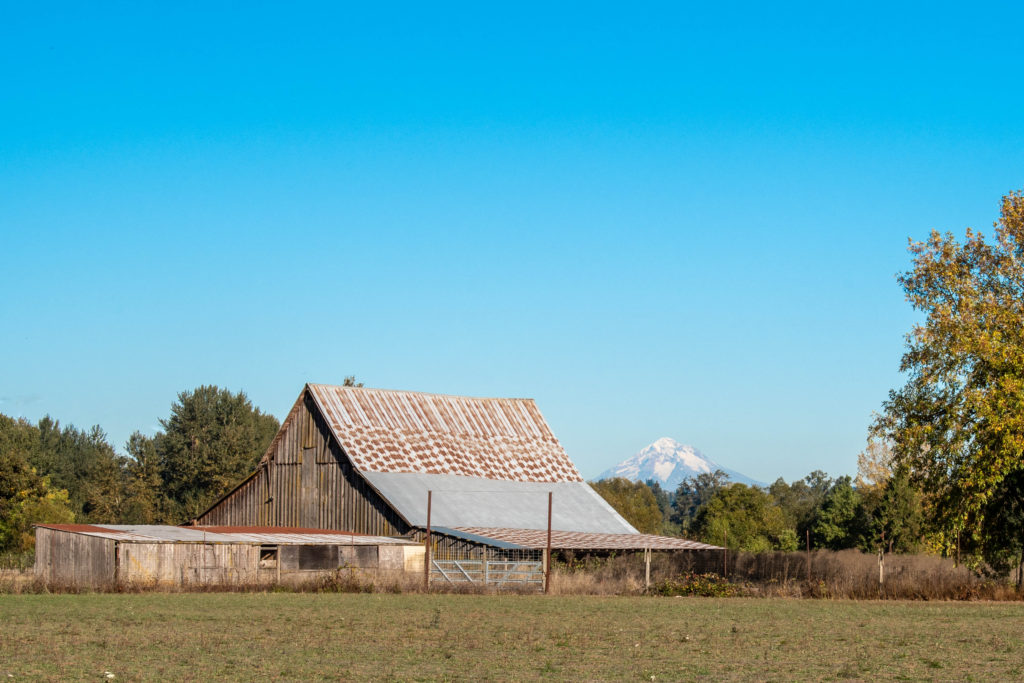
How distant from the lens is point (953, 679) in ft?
44.3

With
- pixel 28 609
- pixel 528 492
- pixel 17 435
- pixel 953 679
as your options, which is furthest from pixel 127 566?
pixel 17 435

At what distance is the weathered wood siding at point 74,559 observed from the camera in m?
33.8

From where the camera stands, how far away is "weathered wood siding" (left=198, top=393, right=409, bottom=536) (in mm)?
44469

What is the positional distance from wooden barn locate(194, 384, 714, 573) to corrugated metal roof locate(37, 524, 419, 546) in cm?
228

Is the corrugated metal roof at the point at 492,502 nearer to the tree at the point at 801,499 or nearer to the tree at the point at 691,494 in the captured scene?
the tree at the point at 801,499

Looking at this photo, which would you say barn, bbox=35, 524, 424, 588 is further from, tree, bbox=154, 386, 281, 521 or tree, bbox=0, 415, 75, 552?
tree, bbox=154, 386, 281, 521

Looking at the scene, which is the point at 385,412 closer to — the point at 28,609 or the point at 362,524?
the point at 362,524

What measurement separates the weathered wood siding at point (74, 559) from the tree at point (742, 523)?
5151 cm

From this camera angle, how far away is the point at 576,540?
43812mm

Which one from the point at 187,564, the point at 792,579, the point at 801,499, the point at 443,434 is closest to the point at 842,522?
the point at 443,434

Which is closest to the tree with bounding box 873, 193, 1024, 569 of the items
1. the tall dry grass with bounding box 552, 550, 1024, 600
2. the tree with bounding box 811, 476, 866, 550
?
the tall dry grass with bounding box 552, 550, 1024, 600

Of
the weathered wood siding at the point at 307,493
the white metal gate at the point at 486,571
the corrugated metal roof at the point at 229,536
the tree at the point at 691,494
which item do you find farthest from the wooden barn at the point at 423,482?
the tree at the point at 691,494

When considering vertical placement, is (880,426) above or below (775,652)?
above

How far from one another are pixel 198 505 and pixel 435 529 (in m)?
47.0
